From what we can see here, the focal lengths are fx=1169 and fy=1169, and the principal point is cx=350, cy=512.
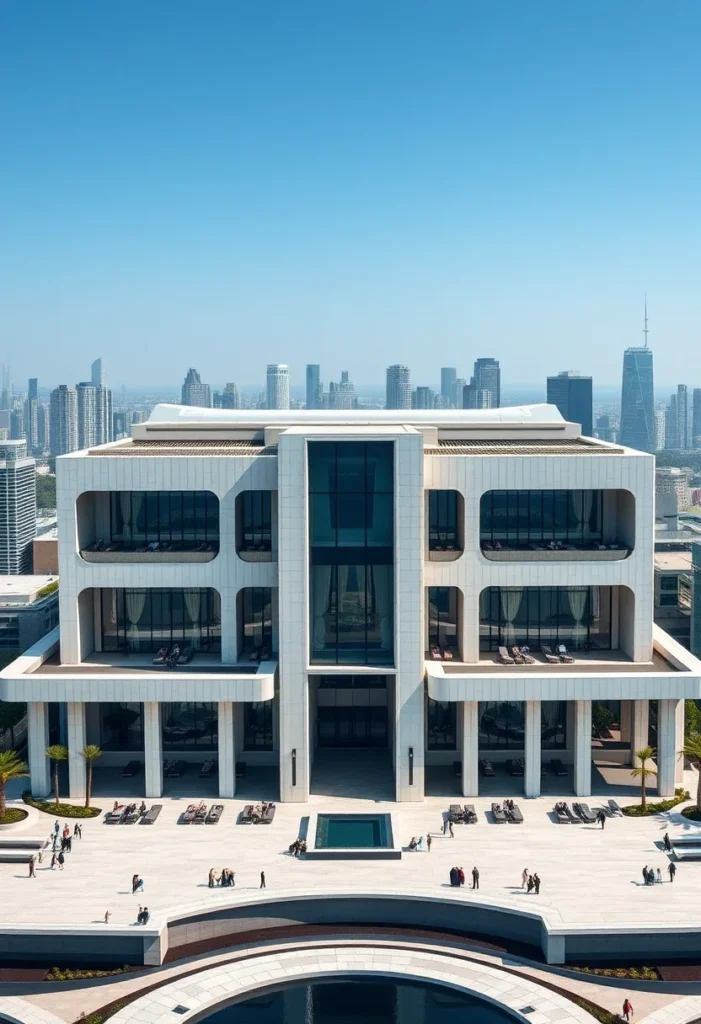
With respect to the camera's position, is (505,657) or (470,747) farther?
(505,657)

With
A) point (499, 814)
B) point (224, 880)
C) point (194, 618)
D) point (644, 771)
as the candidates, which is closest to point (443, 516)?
point (194, 618)


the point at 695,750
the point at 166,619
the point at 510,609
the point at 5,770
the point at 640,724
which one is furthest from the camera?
the point at 166,619

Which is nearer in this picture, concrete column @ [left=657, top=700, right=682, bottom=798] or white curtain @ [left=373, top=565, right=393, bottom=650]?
concrete column @ [left=657, top=700, right=682, bottom=798]

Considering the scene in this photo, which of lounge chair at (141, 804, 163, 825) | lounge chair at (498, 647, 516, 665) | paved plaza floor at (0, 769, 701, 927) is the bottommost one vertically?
paved plaza floor at (0, 769, 701, 927)

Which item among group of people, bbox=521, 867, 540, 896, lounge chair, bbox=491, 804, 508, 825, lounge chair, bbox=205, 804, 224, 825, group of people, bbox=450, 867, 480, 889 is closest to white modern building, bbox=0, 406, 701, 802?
lounge chair, bbox=205, 804, 224, 825

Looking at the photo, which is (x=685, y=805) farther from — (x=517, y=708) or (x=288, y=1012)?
(x=288, y=1012)

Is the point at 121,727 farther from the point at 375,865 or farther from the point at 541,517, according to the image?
the point at 541,517

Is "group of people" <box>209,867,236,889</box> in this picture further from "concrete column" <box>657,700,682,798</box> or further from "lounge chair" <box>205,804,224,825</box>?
"concrete column" <box>657,700,682,798</box>
